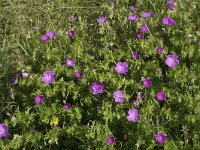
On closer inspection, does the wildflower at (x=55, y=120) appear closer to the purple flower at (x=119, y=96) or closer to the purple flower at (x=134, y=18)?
the purple flower at (x=119, y=96)

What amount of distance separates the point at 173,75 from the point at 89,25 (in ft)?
4.13

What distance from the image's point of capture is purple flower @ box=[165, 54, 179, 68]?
9.01 ft

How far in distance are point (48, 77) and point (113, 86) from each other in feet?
1.45

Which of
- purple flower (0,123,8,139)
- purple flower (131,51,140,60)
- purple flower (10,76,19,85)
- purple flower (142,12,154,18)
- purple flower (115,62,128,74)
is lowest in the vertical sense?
purple flower (0,123,8,139)

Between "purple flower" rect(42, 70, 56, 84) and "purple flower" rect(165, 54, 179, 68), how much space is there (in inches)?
30.1

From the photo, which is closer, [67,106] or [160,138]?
[160,138]

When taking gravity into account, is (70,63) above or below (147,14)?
below

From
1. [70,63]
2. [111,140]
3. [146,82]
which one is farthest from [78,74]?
[111,140]

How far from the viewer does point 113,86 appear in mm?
2707

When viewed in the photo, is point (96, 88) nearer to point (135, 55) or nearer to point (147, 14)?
point (135, 55)

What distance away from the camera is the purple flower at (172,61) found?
2746 mm

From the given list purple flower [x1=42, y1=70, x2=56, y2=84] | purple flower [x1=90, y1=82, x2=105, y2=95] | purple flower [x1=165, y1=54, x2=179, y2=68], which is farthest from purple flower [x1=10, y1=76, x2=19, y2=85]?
purple flower [x1=165, y1=54, x2=179, y2=68]

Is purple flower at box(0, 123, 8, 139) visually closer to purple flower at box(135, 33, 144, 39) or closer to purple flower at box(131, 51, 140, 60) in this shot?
purple flower at box(131, 51, 140, 60)

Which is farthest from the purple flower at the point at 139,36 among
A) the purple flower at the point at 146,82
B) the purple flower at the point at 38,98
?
the purple flower at the point at 38,98
